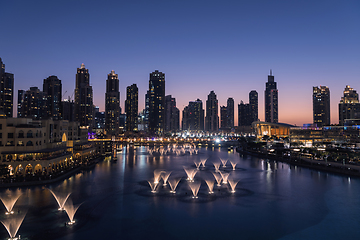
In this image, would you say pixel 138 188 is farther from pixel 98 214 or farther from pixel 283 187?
pixel 283 187

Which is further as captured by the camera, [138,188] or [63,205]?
[138,188]

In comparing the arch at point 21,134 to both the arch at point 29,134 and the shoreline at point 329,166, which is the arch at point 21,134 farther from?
the shoreline at point 329,166

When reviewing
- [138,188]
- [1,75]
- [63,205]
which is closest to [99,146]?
[138,188]

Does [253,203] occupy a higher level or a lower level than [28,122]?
lower

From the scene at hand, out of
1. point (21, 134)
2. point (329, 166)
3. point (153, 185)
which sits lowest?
point (153, 185)

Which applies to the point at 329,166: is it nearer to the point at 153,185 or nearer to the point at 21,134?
the point at 153,185

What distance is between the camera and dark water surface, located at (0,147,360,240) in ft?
88.7

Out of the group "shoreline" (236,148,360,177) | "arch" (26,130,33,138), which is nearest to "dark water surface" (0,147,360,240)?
"arch" (26,130,33,138)

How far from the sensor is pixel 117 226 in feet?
94.2

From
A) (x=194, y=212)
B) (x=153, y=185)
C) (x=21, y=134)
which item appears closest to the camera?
(x=194, y=212)

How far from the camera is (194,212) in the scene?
1305 inches

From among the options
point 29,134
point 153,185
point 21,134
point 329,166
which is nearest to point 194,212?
point 153,185

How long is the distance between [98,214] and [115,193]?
11511 mm

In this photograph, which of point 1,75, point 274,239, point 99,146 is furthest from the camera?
point 1,75
